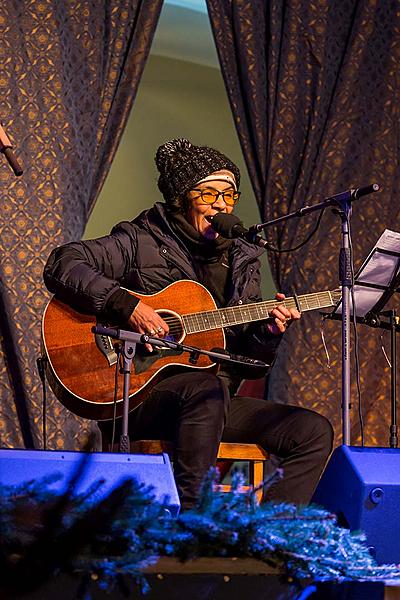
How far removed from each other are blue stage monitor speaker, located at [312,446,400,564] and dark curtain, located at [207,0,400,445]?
2.62 meters

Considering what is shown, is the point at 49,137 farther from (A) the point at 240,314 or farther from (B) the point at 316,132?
(A) the point at 240,314

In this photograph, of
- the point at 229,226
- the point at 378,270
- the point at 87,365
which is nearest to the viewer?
the point at 229,226

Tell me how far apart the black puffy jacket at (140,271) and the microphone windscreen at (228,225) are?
15.1 inches

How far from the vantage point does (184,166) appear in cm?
338

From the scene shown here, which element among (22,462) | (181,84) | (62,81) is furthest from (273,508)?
(181,84)

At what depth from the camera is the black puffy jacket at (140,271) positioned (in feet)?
9.92

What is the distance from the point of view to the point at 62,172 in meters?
4.12

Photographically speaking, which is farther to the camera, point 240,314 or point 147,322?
point 240,314

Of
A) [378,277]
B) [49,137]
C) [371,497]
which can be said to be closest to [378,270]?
[378,277]

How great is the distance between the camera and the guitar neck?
3141 millimetres

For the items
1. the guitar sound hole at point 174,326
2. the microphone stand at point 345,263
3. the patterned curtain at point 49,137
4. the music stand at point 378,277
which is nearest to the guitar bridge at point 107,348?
the guitar sound hole at point 174,326

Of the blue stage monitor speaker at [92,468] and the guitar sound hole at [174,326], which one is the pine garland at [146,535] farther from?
the guitar sound hole at [174,326]

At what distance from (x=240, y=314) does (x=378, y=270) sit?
0.50m

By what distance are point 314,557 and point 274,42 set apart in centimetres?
378
